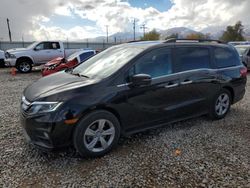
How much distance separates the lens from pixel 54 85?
346cm

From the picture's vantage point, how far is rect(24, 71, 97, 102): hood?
10.6 feet

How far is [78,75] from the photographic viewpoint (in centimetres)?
388

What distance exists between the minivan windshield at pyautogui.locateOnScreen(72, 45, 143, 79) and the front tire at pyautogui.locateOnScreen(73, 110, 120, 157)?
2.09 feet

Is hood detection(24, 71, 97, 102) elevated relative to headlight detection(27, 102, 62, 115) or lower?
elevated

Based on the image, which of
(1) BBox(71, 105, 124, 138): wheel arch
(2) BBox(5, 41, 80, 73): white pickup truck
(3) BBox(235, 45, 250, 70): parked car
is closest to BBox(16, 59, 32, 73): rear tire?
(2) BBox(5, 41, 80, 73): white pickup truck

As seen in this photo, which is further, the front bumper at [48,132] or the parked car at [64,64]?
the parked car at [64,64]

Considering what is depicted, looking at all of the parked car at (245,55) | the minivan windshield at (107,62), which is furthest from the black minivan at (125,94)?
the parked car at (245,55)

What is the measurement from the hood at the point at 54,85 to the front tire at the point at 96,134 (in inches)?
19.8

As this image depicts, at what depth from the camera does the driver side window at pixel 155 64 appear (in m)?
3.64

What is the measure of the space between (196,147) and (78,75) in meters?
2.22

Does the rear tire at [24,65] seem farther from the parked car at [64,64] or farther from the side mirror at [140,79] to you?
the side mirror at [140,79]

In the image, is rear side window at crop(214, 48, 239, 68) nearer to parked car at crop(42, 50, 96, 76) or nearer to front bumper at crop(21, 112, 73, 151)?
front bumper at crop(21, 112, 73, 151)

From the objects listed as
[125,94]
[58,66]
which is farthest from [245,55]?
[125,94]

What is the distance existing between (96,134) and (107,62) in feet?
4.28
